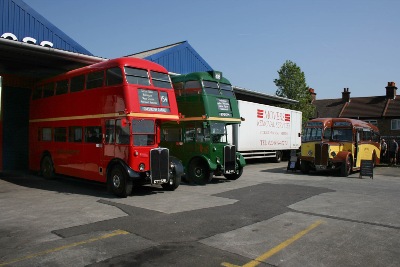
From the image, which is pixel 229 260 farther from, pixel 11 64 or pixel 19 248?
pixel 11 64

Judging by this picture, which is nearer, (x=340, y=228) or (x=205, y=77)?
(x=340, y=228)

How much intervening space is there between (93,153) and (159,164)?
2.47 m

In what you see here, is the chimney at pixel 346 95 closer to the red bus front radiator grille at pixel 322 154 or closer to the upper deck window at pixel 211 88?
the red bus front radiator grille at pixel 322 154

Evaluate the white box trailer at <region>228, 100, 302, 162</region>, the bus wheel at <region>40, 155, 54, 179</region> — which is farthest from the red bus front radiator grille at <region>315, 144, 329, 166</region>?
the bus wheel at <region>40, 155, 54, 179</region>

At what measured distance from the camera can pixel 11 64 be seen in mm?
15688

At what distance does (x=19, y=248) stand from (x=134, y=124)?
5438mm

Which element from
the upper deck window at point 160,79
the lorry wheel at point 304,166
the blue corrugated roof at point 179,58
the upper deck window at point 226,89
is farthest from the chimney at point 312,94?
the upper deck window at point 160,79

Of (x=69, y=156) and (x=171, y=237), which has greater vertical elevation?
(x=69, y=156)

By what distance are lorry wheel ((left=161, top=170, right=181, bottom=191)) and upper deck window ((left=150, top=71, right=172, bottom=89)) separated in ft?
9.87

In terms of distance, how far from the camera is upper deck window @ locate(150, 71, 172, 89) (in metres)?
11.5

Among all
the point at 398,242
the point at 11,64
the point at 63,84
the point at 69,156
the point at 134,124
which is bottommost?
the point at 398,242

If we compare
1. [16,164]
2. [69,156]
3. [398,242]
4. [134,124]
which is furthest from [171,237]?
[16,164]

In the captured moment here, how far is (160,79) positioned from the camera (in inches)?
462

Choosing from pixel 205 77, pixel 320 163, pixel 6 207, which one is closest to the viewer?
pixel 6 207
